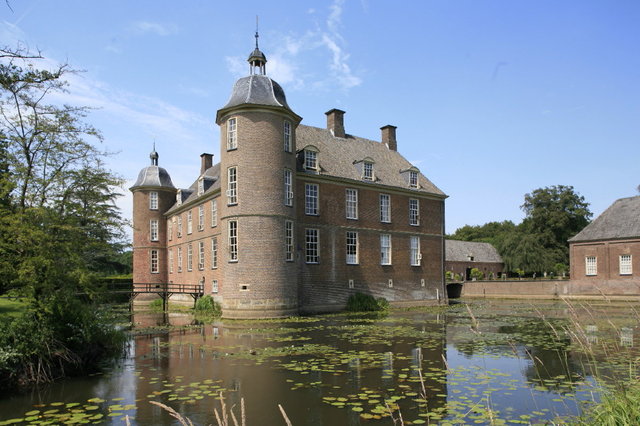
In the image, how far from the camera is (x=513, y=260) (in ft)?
188

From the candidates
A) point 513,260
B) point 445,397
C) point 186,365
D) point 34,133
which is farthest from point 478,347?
point 513,260

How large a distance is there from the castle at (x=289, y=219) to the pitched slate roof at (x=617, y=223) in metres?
14.2

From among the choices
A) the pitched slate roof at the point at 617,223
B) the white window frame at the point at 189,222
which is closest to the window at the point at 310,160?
the white window frame at the point at 189,222

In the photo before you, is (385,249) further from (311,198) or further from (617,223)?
(617,223)

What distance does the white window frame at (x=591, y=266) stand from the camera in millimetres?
39106

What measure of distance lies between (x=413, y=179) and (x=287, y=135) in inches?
455

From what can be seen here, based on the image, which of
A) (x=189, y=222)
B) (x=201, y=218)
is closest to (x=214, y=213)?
(x=201, y=218)

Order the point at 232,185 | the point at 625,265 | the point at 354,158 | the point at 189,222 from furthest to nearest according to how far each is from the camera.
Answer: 1. the point at 625,265
2. the point at 189,222
3. the point at 354,158
4. the point at 232,185

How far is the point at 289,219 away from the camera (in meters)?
25.4

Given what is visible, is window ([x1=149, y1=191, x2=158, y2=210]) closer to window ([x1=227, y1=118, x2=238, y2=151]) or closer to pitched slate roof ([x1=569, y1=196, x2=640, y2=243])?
window ([x1=227, y1=118, x2=238, y2=151])

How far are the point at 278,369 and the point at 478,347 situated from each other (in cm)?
630

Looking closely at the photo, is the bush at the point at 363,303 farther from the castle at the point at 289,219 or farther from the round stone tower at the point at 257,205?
the round stone tower at the point at 257,205

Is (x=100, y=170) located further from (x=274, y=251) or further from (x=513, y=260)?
(x=513, y=260)

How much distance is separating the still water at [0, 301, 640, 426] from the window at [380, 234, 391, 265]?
1375 cm
